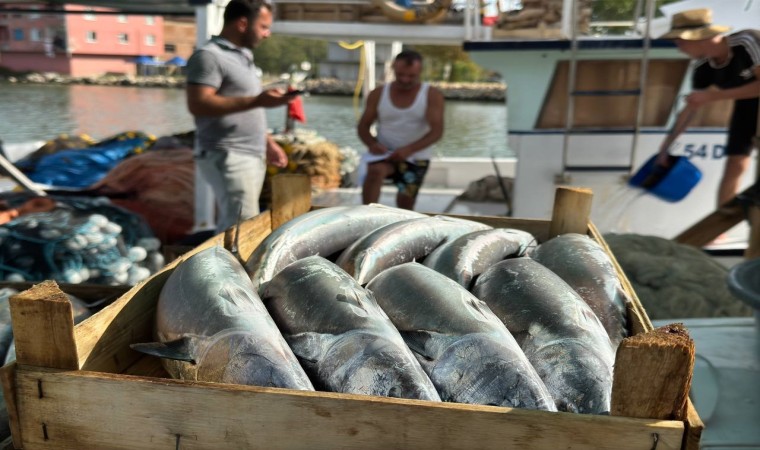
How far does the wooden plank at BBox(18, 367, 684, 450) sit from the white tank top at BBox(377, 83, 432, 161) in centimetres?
385

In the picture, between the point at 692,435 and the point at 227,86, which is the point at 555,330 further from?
the point at 227,86

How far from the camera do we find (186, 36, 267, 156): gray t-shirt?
11.7 feet

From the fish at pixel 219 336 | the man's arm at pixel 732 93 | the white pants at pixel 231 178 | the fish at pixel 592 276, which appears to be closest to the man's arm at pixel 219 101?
the white pants at pixel 231 178

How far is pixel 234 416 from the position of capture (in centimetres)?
125

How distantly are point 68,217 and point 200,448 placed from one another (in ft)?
10.6

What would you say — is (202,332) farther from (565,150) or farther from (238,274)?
(565,150)

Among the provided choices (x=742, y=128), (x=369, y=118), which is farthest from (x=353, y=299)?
(x=742, y=128)

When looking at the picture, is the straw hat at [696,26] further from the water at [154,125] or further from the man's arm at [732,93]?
the water at [154,125]

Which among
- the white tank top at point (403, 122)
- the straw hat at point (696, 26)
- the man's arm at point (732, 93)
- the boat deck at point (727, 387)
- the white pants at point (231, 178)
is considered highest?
the straw hat at point (696, 26)

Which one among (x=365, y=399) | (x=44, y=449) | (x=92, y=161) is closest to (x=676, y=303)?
(x=365, y=399)

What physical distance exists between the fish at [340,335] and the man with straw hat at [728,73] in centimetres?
411

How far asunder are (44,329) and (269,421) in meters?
0.49

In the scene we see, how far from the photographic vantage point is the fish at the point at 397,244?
1900 millimetres

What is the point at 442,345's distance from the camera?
4.66 ft
